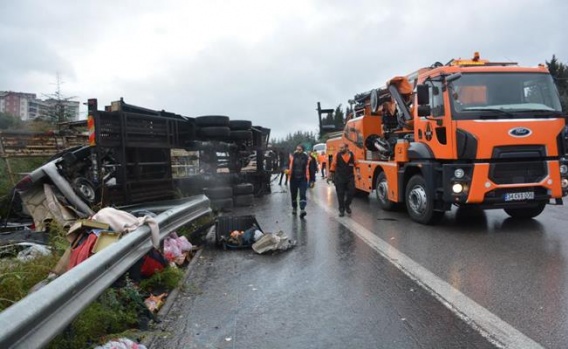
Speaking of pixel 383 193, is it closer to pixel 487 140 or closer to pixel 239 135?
pixel 487 140

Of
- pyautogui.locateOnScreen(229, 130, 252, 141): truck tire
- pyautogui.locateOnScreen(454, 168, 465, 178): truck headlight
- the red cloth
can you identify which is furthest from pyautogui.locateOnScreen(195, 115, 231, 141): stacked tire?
the red cloth

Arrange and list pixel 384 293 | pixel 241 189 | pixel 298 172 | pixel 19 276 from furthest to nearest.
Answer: pixel 241 189 < pixel 298 172 < pixel 384 293 < pixel 19 276

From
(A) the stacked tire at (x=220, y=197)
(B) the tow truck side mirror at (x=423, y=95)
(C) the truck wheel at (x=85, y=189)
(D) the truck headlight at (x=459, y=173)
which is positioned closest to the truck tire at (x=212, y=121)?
(A) the stacked tire at (x=220, y=197)

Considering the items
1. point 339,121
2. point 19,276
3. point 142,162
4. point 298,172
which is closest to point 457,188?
point 298,172

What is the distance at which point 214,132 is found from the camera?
1102 cm

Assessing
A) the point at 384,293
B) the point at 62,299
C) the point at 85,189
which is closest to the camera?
the point at 62,299

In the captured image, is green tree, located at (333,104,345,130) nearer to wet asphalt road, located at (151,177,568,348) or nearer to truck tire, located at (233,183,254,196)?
truck tire, located at (233,183,254,196)

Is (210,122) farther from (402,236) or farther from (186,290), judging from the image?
(186,290)

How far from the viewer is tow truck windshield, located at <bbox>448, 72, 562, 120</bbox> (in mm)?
7570

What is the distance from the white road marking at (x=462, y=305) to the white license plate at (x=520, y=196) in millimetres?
2325

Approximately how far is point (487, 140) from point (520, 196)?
1.13 m

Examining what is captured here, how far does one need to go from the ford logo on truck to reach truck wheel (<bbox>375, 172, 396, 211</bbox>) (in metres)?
3.32

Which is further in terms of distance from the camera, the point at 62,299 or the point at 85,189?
the point at 85,189

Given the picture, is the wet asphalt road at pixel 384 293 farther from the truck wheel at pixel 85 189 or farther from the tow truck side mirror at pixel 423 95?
the tow truck side mirror at pixel 423 95
